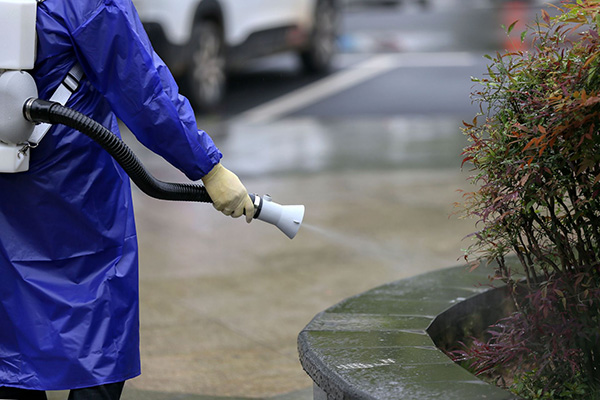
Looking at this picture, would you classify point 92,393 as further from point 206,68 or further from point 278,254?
point 206,68

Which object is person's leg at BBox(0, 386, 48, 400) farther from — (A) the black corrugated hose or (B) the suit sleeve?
(B) the suit sleeve

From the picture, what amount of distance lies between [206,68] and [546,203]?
26.5 ft

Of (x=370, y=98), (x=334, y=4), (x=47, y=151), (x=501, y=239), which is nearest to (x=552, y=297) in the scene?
(x=501, y=239)

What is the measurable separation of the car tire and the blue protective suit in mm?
7320

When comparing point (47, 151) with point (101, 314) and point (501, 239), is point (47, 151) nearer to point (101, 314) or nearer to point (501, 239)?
point (101, 314)

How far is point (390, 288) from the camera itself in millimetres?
3471

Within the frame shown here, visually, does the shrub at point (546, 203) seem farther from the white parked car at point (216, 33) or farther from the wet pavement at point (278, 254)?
the white parked car at point (216, 33)

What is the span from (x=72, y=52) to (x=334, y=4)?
35.5ft

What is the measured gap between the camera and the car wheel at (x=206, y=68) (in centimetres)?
1003

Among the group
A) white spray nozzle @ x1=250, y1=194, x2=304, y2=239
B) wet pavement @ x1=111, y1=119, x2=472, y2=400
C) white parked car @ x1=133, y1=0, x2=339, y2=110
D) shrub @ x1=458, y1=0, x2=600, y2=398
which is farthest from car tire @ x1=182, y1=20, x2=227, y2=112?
shrub @ x1=458, y1=0, x2=600, y2=398

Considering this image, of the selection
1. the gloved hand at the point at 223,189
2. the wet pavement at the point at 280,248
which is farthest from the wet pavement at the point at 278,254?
the gloved hand at the point at 223,189

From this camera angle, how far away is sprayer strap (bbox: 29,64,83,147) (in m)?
2.68

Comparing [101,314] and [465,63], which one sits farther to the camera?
[465,63]

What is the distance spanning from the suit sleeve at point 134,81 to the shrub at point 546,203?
822mm
